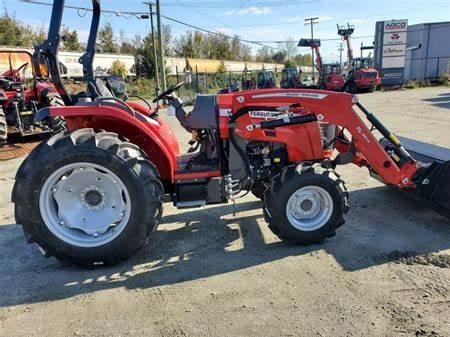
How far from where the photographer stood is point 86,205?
357cm

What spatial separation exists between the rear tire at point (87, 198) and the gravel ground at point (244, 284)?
0.27 m

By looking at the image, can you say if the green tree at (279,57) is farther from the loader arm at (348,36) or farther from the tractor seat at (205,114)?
the tractor seat at (205,114)

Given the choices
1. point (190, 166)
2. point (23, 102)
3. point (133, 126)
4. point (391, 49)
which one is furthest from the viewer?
point (391, 49)

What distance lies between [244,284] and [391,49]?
97.5 feet

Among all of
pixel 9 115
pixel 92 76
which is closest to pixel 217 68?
pixel 9 115

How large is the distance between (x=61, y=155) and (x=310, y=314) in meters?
2.21

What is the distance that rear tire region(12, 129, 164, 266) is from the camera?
326 centimetres

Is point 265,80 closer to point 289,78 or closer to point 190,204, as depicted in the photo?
point 289,78

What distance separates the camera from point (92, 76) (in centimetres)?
402

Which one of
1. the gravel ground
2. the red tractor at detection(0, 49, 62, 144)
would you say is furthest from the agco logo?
the gravel ground

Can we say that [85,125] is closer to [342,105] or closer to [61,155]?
[61,155]

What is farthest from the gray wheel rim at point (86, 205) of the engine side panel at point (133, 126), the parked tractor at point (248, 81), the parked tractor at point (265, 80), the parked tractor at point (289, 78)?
the parked tractor at point (289, 78)

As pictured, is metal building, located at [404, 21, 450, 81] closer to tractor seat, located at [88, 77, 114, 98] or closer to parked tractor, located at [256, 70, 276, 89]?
parked tractor, located at [256, 70, 276, 89]

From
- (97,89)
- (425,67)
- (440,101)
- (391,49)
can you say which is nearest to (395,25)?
(391,49)
